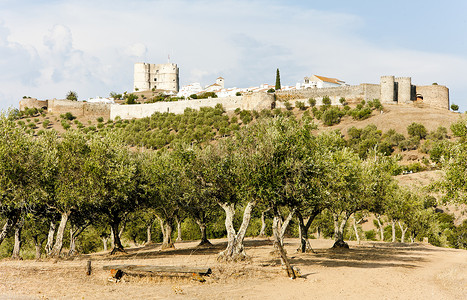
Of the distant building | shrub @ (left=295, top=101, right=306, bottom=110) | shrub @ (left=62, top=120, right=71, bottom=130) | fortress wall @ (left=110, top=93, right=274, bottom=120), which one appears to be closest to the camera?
shrub @ (left=295, top=101, right=306, bottom=110)

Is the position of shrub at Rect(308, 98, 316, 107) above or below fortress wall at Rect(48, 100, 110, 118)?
below

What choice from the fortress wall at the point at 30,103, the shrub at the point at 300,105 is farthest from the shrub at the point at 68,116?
the shrub at the point at 300,105

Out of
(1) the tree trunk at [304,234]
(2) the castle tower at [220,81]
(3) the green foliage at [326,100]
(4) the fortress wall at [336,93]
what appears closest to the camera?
(1) the tree trunk at [304,234]

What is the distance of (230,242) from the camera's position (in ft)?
71.8

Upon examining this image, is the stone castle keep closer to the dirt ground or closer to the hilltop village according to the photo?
the hilltop village

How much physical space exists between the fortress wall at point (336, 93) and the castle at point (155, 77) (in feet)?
263

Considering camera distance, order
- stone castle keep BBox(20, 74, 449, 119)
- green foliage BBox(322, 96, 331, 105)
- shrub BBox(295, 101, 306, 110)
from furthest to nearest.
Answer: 1. shrub BBox(295, 101, 306, 110)
2. green foliage BBox(322, 96, 331, 105)
3. stone castle keep BBox(20, 74, 449, 119)

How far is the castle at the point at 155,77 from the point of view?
184 meters

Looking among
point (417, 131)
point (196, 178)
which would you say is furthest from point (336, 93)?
point (196, 178)

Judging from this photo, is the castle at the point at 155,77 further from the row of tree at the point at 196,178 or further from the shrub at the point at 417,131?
the row of tree at the point at 196,178

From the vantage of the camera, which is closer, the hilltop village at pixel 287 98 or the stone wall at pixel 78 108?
the hilltop village at pixel 287 98

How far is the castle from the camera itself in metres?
184

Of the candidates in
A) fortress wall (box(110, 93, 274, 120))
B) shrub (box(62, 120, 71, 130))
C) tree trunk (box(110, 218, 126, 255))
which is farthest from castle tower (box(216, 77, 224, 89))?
tree trunk (box(110, 218, 126, 255))

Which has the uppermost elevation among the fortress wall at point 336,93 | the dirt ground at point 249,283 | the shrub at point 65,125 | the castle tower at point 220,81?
the castle tower at point 220,81
